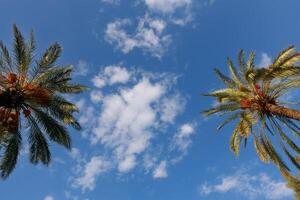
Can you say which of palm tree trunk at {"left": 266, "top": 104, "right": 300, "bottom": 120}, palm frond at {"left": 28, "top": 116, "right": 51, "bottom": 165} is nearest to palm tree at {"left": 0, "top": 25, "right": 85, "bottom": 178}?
palm frond at {"left": 28, "top": 116, "right": 51, "bottom": 165}

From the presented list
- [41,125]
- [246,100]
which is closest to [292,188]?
[246,100]

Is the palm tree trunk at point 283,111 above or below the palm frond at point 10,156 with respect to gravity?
below

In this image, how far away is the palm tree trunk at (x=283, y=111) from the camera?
19.3 metres

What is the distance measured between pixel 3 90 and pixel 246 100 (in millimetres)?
12629

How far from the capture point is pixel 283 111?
19922 mm

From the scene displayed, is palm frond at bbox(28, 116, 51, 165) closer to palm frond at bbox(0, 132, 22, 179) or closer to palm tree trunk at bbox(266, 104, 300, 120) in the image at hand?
palm frond at bbox(0, 132, 22, 179)

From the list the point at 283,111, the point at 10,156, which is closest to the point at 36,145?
the point at 10,156

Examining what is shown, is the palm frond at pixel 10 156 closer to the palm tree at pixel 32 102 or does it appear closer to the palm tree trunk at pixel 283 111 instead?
the palm tree at pixel 32 102

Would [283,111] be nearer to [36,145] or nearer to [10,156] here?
[36,145]

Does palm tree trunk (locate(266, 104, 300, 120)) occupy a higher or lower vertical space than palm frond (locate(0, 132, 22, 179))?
lower

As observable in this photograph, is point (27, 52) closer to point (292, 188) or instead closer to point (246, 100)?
point (246, 100)

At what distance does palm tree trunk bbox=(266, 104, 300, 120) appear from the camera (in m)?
19.3

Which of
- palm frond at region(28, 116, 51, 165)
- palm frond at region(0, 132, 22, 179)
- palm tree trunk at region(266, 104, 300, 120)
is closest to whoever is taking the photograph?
palm tree trunk at region(266, 104, 300, 120)

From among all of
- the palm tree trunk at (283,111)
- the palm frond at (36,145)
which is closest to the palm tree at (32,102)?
the palm frond at (36,145)
